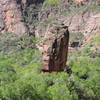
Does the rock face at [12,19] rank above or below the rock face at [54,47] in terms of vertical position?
below

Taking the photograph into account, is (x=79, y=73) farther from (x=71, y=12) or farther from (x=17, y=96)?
(x=71, y=12)

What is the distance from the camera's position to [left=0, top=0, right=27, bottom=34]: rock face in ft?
619

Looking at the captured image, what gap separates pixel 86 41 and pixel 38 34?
30.3 meters

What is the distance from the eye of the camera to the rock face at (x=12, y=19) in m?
189

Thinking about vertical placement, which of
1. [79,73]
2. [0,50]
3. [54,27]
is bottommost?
[0,50]

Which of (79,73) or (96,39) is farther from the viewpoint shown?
(96,39)

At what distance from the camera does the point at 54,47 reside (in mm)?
41688

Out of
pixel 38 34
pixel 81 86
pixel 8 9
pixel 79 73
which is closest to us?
pixel 81 86

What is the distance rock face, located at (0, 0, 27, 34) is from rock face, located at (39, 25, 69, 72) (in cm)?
14521

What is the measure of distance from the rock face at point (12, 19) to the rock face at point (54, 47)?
145 metres

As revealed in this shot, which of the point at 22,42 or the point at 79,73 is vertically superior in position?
the point at 79,73

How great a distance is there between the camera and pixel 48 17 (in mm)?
198500

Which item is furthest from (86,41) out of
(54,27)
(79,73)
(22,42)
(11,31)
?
(54,27)

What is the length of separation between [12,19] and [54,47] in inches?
6137
